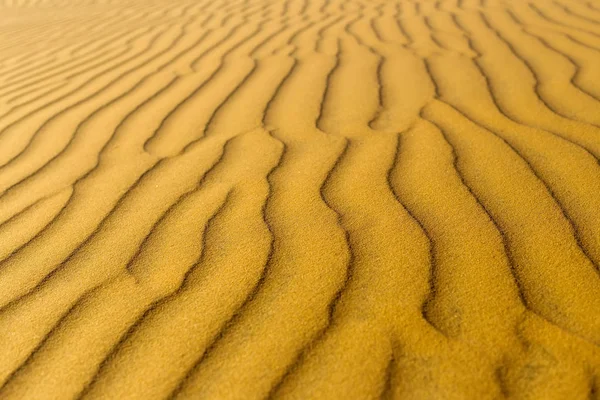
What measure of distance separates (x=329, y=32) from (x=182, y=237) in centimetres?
295

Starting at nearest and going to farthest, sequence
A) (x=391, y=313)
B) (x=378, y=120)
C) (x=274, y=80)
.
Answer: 1. (x=391, y=313)
2. (x=378, y=120)
3. (x=274, y=80)

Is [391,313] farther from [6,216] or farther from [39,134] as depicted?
[39,134]

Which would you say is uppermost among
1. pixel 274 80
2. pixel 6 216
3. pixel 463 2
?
pixel 6 216

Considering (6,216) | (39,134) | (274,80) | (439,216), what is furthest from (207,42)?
(439,216)

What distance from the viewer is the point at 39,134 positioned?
2691 millimetres

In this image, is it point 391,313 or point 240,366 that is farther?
point 391,313

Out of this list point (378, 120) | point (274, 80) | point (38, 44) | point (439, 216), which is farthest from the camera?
point (38, 44)

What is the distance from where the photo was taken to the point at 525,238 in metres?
1.51

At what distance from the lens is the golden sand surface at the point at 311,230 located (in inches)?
46.7

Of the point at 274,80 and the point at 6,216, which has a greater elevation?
the point at 6,216

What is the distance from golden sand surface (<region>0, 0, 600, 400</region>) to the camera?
1187 mm

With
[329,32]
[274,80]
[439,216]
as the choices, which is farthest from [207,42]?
[439,216]

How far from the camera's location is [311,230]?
1.64 m

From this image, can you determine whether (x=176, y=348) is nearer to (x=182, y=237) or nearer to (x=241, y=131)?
(x=182, y=237)
